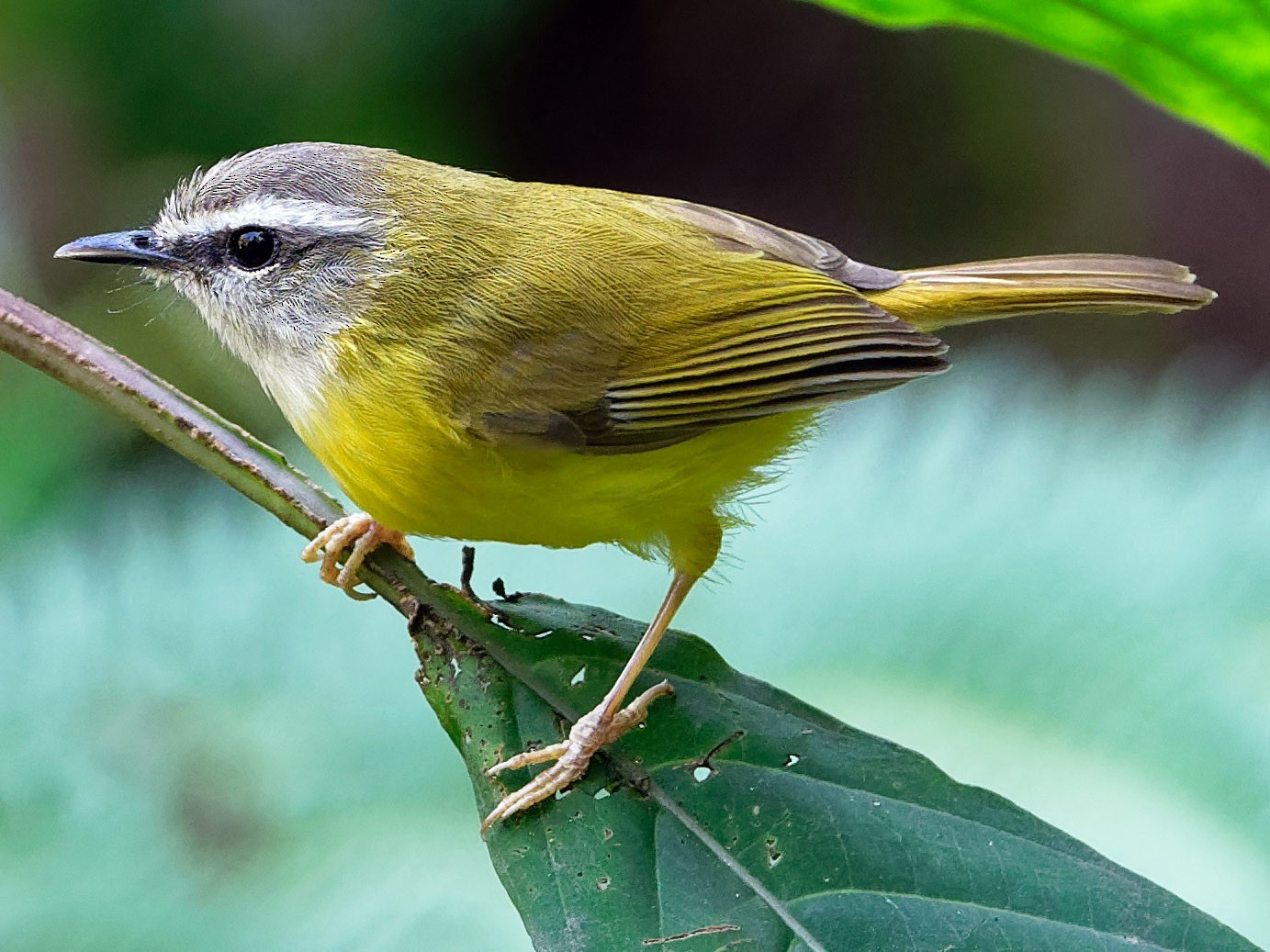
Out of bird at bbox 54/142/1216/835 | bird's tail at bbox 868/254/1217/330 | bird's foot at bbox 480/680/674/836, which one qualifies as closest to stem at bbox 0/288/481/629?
bird at bbox 54/142/1216/835

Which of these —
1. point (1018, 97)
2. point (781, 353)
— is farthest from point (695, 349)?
point (1018, 97)

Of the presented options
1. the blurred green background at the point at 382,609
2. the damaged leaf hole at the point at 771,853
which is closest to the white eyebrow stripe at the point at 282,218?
the blurred green background at the point at 382,609

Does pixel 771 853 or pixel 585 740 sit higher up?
pixel 585 740

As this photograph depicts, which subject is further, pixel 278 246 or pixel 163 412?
pixel 278 246

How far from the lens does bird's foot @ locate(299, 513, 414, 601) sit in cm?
199

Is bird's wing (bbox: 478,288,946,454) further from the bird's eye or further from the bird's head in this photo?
the bird's eye

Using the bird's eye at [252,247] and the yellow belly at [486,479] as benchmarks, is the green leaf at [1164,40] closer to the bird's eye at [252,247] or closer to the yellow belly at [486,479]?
the yellow belly at [486,479]

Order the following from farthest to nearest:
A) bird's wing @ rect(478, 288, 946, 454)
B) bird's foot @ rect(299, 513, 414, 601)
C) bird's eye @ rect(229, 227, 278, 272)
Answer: bird's eye @ rect(229, 227, 278, 272) → bird's wing @ rect(478, 288, 946, 454) → bird's foot @ rect(299, 513, 414, 601)

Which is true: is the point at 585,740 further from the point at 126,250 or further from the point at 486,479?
the point at 126,250

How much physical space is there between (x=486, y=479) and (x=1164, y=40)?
3.73 ft

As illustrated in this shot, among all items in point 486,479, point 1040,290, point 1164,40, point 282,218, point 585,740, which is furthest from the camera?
point 1040,290

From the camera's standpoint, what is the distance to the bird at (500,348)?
81.7 inches

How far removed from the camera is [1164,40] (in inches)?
64.7

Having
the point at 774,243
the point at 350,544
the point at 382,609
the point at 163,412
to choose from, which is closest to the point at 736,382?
the point at 774,243
